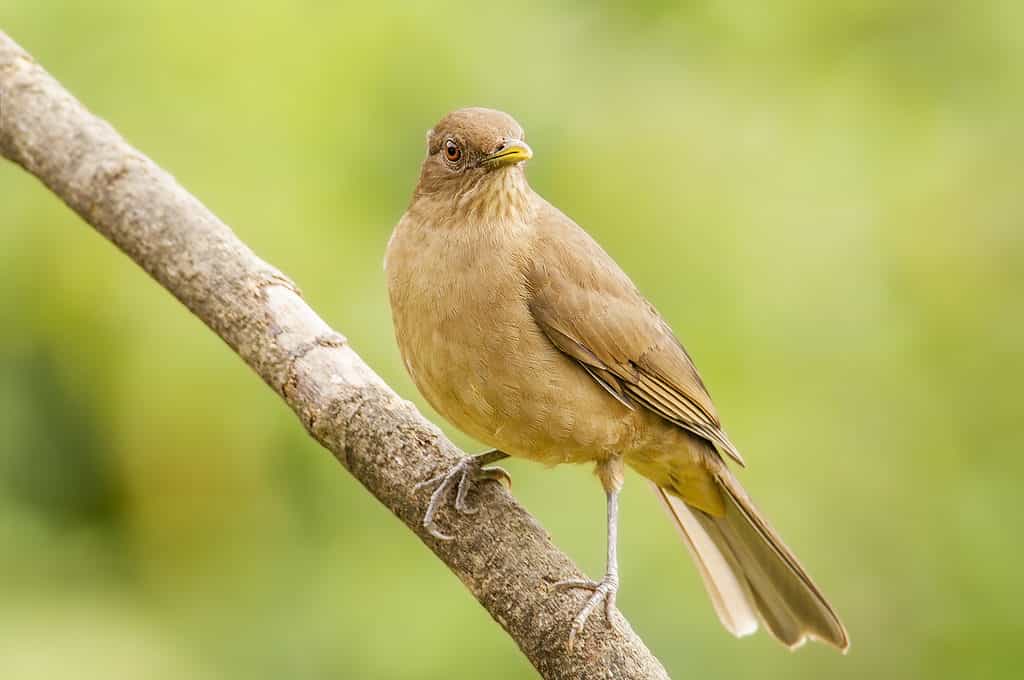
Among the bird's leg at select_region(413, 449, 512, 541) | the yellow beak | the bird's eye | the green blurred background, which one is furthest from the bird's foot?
the bird's eye

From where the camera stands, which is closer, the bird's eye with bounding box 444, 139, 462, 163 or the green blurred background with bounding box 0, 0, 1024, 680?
the bird's eye with bounding box 444, 139, 462, 163

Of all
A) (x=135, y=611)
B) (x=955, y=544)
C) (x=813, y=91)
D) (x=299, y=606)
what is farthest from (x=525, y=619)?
(x=813, y=91)

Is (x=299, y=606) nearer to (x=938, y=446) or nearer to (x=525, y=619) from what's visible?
(x=525, y=619)

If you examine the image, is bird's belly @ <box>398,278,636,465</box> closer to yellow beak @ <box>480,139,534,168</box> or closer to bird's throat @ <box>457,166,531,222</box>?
bird's throat @ <box>457,166,531,222</box>

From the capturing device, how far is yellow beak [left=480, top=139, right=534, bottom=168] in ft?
13.2

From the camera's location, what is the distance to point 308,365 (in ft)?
12.4

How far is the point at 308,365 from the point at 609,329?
973 millimetres

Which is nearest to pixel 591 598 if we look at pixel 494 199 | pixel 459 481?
pixel 459 481

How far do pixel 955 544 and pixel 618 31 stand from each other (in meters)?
2.41

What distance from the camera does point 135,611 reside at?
4.39m

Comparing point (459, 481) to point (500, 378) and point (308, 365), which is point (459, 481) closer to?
point (500, 378)

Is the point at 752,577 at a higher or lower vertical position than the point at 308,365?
higher

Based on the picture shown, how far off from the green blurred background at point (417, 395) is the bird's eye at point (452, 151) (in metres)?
0.59

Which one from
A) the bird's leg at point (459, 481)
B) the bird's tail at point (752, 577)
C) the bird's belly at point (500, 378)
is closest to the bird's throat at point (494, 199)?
the bird's belly at point (500, 378)
